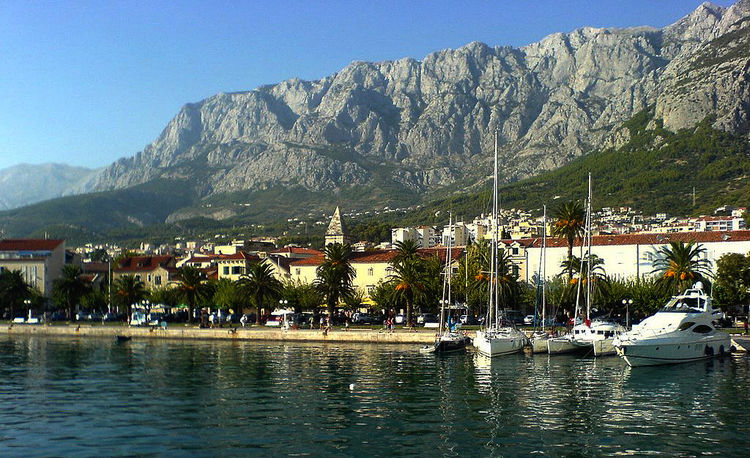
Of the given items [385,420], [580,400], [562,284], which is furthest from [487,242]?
[385,420]

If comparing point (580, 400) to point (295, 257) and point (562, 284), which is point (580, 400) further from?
point (295, 257)

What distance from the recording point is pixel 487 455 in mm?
35125

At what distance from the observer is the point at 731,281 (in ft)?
313

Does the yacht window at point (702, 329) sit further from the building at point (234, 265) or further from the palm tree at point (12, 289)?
the palm tree at point (12, 289)

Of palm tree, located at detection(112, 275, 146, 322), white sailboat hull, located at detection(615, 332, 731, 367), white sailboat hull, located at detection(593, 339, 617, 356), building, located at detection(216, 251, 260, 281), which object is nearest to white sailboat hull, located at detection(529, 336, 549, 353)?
white sailboat hull, located at detection(593, 339, 617, 356)

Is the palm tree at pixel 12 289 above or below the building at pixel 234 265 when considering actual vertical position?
below

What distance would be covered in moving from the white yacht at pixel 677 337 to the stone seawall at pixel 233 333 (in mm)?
26900

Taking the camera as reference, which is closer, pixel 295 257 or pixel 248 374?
pixel 248 374

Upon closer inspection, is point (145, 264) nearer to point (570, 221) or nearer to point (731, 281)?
point (570, 221)

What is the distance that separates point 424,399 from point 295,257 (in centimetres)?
11229

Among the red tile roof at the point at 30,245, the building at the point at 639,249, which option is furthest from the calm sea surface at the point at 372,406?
the red tile roof at the point at 30,245

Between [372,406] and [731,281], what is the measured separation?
63.4 meters

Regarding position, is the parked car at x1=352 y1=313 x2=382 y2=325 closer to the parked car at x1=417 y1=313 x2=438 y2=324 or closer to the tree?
the parked car at x1=417 y1=313 x2=438 y2=324

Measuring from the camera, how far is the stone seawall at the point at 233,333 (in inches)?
3656
